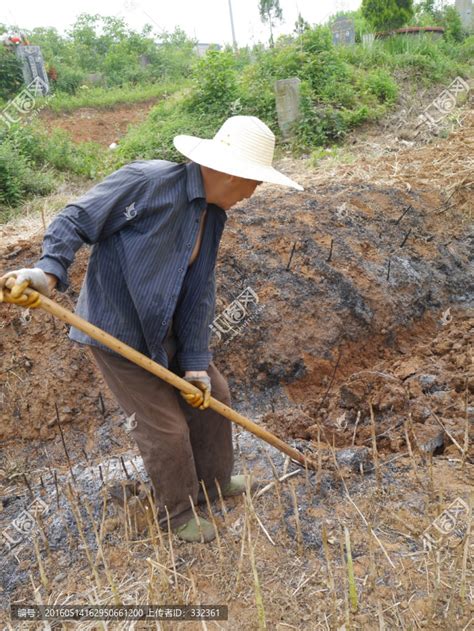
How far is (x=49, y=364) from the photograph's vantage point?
12.5ft

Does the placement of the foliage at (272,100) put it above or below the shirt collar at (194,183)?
above

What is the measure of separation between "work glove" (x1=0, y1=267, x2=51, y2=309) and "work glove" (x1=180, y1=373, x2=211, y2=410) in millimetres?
708

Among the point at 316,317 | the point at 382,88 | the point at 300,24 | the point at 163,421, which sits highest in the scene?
the point at 300,24

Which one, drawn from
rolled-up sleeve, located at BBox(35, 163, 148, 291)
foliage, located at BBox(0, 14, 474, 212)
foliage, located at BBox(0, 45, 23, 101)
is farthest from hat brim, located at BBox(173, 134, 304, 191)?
foliage, located at BBox(0, 45, 23, 101)

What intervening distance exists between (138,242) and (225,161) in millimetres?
432

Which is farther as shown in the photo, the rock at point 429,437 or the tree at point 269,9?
the tree at point 269,9

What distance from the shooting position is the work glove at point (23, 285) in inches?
71.2

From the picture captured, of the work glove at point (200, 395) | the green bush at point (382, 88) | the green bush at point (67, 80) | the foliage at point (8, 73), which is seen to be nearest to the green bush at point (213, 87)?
the green bush at point (382, 88)

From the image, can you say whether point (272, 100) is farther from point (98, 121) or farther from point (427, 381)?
point (427, 381)

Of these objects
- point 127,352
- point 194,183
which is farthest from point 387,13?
point 127,352

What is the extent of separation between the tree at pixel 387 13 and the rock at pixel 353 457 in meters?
10.9

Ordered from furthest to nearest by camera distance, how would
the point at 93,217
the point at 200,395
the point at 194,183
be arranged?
the point at 200,395 → the point at 194,183 → the point at 93,217

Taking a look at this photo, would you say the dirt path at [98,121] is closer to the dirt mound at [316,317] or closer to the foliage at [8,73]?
the foliage at [8,73]

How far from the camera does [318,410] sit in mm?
3578
